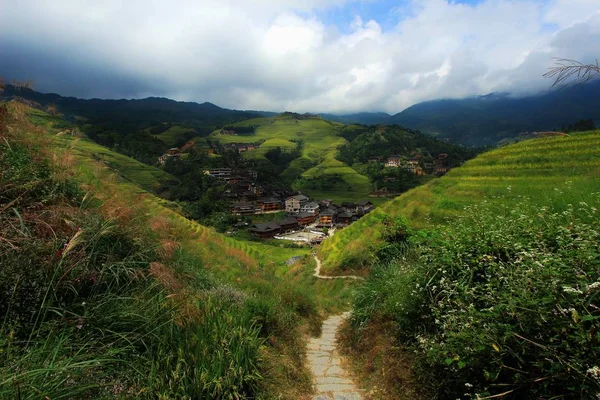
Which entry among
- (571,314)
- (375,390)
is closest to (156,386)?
(375,390)

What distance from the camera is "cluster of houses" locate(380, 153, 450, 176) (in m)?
116

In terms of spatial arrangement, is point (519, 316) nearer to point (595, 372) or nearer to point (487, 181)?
point (595, 372)

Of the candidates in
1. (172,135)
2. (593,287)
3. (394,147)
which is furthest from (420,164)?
(593,287)

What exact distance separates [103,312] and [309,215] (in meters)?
79.2

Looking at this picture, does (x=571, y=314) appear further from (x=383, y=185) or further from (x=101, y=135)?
(x=101, y=135)

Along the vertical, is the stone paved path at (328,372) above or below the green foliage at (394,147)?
below

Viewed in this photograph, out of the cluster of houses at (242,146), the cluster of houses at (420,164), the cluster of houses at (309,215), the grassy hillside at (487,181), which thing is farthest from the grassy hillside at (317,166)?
the grassy hillside at (487,181)

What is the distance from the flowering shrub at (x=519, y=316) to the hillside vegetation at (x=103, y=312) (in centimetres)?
208

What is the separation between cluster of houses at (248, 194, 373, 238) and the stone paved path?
59.0m

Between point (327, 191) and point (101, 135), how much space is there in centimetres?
9138

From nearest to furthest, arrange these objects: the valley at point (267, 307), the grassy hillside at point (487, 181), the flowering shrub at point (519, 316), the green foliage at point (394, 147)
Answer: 1. the flowering shrub at point (519, 316)
2. the valley at point (267, 307)
3. the grassy hillside at point (487, 181)
4. the green foliage at point (394, 147)

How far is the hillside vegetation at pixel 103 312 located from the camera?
256 centimetres

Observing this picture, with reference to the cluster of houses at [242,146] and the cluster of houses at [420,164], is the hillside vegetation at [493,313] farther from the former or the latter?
the cluster of houses at [242,146]

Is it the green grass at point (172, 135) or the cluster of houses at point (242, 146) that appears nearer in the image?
the green grass at point (172, 135)
